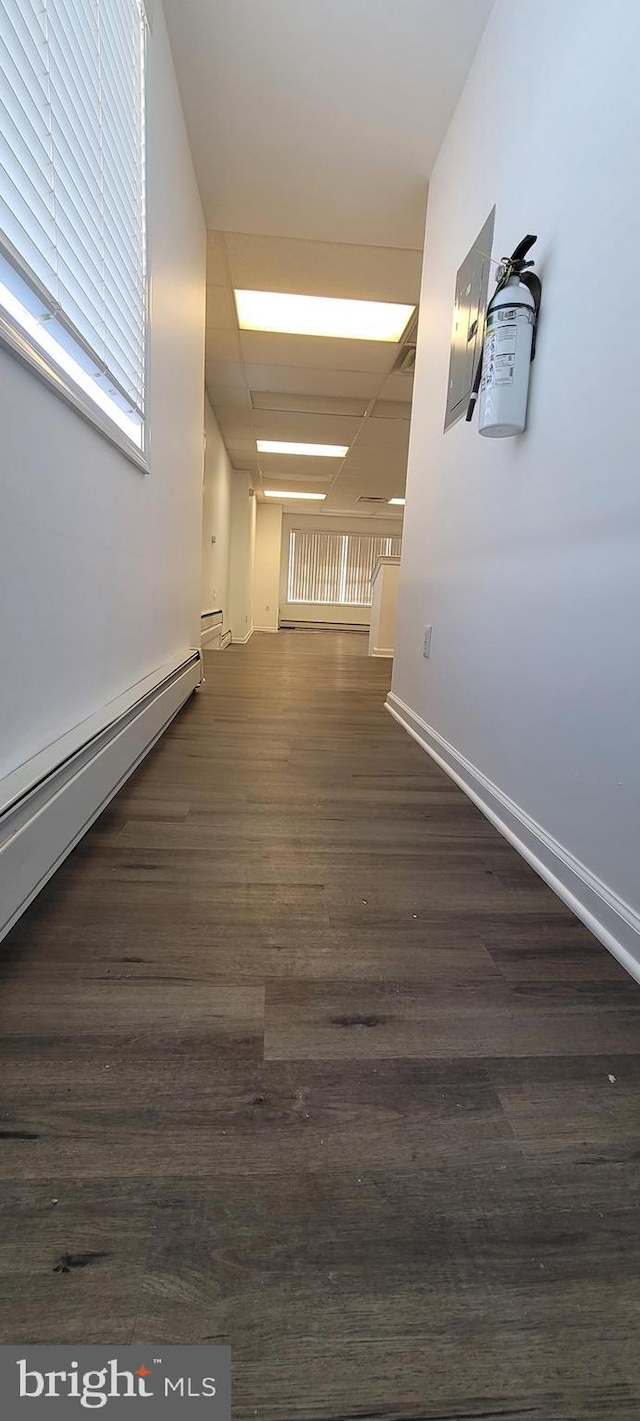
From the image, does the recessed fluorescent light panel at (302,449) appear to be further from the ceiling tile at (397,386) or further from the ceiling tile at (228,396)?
the ceiling tile at (397,386)

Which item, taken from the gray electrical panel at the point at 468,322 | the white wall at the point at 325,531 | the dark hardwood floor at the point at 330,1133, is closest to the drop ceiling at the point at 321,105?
the gray electrical panel at the point at 468,322

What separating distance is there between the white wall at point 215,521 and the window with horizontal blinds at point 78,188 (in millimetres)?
3204

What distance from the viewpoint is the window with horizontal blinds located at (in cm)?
102

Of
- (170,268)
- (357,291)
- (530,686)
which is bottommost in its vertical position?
(530,686)

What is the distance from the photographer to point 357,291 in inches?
147

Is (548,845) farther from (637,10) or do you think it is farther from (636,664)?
(637,10)

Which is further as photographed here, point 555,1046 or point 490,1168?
point 555,1046

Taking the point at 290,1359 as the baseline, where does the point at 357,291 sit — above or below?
above

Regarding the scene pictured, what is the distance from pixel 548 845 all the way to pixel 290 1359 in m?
1.10

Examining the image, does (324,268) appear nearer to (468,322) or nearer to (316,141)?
(316,141)

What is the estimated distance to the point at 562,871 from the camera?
134cm

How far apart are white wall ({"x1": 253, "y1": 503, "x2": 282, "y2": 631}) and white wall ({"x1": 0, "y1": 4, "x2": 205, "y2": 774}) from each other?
8283mm

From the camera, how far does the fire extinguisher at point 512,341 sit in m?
1.57

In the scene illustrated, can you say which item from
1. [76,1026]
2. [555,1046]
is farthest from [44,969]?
[555,1046]
